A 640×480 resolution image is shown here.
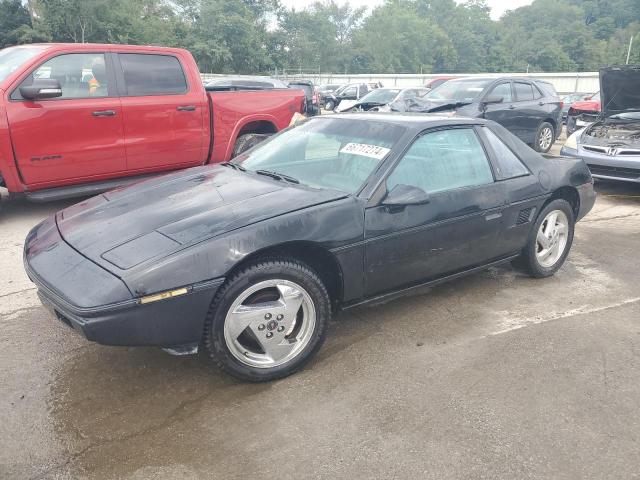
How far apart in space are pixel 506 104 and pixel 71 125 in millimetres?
8043

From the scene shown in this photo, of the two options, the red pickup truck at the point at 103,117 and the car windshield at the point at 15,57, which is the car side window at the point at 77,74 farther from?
the car windshield at the point at 15,57

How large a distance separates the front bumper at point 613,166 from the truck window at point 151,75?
5845mm

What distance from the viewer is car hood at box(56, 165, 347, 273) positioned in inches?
103

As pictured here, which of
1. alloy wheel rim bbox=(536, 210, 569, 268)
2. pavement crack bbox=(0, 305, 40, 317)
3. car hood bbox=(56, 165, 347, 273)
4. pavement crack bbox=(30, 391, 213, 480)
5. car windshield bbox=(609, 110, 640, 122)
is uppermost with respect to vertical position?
car hood bbox=(56, 165, 347, 273)

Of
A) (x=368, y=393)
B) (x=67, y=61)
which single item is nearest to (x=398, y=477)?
(x=368, y=393)

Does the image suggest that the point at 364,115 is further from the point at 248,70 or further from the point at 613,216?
the point at 248,70

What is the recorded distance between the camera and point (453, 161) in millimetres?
3662

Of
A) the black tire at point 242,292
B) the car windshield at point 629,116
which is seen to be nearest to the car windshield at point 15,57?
the black tire at point 242,292

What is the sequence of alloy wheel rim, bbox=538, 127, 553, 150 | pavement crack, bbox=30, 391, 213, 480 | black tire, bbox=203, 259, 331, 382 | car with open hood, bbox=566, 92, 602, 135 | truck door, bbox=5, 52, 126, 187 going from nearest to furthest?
1. pavement crack, bbox=30, 391, 213, 480
2. black tire, bbox=203, 259, 331, 382
3. truck door, bbox=5, 52, 126, 187
4. alloy wheel rim, bbox=538, 127, 553, 150
5. car with open hood, bbox=566, 92, 602, 135

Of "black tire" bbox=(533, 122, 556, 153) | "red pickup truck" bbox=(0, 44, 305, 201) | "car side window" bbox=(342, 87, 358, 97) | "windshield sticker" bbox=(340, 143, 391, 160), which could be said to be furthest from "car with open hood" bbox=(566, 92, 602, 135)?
"car side window" bbox=(342, 87, 358, 97)

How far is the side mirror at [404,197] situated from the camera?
313cm

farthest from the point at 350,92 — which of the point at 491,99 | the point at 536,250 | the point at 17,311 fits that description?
the point at 17,311

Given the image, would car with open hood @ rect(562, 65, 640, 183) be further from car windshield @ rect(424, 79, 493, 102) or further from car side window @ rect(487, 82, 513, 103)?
car windshield @ rect(424, 79, 493, 102)

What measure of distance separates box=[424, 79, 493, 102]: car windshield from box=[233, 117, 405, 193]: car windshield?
22.8ft
